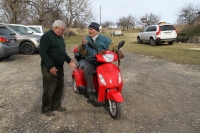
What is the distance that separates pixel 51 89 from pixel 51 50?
74 cm

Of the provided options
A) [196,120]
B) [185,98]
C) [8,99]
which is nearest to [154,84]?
[185,98]

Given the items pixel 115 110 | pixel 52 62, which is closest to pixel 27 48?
pixel 52 62

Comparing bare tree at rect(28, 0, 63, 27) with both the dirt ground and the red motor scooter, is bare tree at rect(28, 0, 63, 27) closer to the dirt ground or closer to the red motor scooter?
the dirt ground

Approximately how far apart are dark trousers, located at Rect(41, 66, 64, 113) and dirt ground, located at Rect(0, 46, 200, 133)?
0.24 meters

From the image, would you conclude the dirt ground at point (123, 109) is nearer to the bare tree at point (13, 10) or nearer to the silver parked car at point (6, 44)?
the silver parked car at point (6, 44)

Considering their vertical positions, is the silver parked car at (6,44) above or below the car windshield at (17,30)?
below

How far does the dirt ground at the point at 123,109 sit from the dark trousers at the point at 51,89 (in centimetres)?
24

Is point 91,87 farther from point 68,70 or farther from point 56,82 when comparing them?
point 68,70

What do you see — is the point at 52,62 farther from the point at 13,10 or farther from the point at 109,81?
the point at 13,10

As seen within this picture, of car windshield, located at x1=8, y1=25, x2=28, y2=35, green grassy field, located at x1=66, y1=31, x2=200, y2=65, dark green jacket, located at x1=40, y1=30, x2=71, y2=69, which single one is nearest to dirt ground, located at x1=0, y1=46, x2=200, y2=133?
dark green jacket, located at x1=40, y1=30, x2=71, y2=69

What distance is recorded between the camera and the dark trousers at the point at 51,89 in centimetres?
374

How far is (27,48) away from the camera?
40.1ft

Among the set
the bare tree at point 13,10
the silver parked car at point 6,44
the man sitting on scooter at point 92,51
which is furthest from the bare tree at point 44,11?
the man sitting on scooter at point 92,51

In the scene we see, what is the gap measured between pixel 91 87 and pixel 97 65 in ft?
1.54
